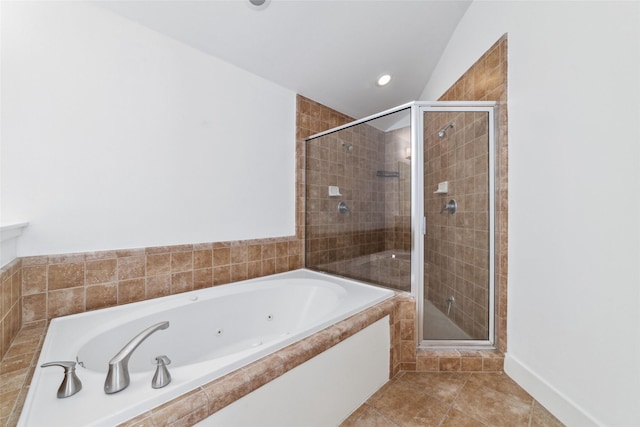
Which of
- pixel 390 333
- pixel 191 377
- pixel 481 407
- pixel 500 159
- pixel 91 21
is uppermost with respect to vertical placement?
pixel 91 21

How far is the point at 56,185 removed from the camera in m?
1.36

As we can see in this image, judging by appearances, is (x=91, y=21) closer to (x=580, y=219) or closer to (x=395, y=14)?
(x=395, y=14)

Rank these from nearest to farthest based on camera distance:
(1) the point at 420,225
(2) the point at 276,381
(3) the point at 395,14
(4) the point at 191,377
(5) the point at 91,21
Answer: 1. (4) the point at 191,377
2. (2) the point at 276,381
3. (5) the point at 91,21
4. (1) the point at 420,225
5. (3) the point at 395,14

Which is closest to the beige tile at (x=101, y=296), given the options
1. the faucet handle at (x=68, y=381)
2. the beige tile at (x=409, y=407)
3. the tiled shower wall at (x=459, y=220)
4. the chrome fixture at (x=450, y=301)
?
the faucet handle at (x=68, y=381)

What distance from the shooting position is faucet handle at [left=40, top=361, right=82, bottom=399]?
2.48ft

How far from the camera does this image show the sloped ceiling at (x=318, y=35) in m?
1.64

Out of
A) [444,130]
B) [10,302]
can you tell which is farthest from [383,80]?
[10,302]

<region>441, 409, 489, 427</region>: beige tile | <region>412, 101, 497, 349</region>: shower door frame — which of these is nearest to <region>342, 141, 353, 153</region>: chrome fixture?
<region>412, 101, 497, 349</region>: shower door frame

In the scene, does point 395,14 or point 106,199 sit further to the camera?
point 395,14

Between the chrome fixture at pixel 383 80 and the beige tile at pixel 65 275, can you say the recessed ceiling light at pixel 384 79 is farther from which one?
the beige tile at pixel 65 275

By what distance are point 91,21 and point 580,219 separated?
8.58 feet

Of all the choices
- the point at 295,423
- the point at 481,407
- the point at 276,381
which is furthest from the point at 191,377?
the point at 481,407

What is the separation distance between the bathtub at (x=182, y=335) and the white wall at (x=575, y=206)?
0.81 metres

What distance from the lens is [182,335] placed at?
1550 mm
